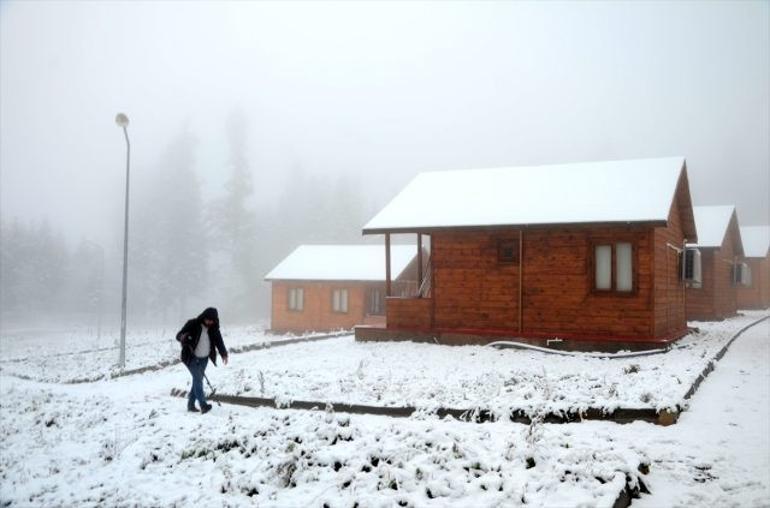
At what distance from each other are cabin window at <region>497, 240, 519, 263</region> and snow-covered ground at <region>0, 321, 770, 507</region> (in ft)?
25.6

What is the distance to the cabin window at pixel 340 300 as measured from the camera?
114ft

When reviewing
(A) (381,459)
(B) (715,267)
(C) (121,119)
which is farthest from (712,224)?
(A) (381,459)


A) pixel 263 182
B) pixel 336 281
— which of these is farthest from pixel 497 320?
pixel 263 182

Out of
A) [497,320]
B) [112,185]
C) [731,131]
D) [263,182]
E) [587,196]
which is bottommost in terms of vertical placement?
[497,320]

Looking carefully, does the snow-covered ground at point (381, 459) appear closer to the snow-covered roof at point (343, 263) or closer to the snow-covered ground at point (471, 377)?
the snow-covered ground at point (471, 377)

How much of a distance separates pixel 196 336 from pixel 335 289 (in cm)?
2407

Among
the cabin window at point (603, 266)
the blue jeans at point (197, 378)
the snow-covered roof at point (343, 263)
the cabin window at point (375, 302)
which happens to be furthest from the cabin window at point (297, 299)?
the blue jeans at point (197, 378)

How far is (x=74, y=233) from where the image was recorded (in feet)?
508

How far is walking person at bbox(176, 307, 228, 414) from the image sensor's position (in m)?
10.8

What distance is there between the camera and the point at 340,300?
34.9 m

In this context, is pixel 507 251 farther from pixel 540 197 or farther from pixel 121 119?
pixel 121 119

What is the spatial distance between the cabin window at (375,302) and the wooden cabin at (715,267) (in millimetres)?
16608

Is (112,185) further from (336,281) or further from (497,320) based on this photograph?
(497,320)

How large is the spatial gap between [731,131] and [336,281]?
137151 mm
